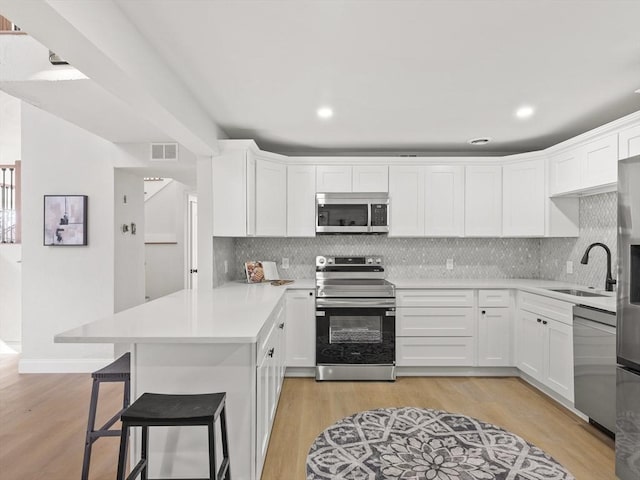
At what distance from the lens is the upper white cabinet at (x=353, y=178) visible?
4.09 meters

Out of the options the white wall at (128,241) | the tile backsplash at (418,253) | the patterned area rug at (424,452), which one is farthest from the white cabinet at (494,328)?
the white wall at (128,241)

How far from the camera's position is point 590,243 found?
3.63m

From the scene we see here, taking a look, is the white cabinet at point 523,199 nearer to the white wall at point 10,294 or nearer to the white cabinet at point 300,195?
the white cabinet at point 300,195

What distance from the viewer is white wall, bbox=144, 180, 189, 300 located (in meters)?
7.36

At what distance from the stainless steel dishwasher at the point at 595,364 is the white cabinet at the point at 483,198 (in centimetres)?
138

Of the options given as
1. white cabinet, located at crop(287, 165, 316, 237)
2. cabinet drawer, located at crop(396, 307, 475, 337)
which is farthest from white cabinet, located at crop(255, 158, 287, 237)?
cabinet drawer, located at crop(396, 307, 475, 337)

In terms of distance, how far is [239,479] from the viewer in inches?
76.5

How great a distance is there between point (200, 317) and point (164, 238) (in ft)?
18.8

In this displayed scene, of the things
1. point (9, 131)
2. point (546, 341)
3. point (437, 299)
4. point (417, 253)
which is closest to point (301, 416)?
point (437, 299)

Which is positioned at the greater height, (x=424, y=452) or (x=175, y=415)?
(x=175, y=415)

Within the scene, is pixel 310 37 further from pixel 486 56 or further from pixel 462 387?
pixel 462 387

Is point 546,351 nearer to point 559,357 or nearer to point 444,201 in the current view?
point 559,357

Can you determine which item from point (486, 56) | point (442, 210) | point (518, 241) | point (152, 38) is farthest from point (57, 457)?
point (518, 241)

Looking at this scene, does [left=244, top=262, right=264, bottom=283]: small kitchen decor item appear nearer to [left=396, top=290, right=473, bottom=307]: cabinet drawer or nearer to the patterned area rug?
[left=396, top=290, right=473, bottom=307]: cabinet drawer
